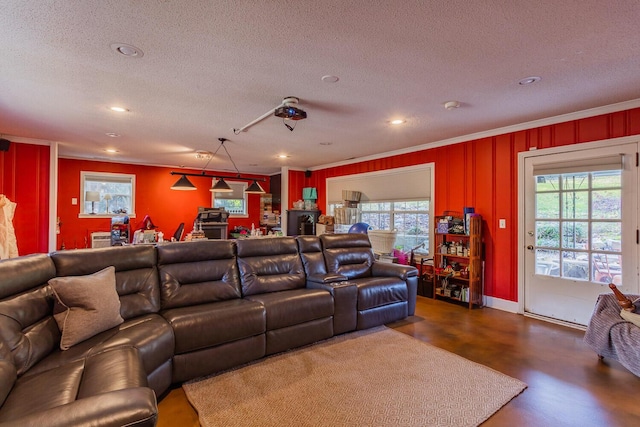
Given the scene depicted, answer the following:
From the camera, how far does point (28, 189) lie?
488cm

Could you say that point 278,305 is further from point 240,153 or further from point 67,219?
point 67,219

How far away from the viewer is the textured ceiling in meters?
1.83

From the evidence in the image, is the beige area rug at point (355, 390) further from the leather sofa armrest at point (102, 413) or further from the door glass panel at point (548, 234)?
the door glass panel at point (548, 234)

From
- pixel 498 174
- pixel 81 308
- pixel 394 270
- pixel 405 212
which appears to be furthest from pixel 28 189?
pixel 498 174

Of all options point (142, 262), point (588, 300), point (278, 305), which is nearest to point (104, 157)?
point (142, 262)

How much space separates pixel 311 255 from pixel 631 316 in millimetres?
2925

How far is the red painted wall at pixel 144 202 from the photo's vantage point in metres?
6.39

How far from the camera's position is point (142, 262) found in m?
2.65

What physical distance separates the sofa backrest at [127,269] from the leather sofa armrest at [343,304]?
5.28ft

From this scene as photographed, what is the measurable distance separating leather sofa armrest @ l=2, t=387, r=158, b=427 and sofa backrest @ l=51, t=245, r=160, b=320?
55.7 inches

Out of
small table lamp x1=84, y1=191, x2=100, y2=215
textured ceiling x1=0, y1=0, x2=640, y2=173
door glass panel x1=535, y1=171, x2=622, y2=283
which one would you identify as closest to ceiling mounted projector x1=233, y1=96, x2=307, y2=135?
textured ceiling x1=0, y1=0, x2=640, y2=173

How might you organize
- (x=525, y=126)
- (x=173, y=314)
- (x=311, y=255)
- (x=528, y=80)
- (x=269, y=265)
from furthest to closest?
(x=525, y=126)
(x=311, y=255)
(x=269, y=265)
(x=528, y=80)
(x=173, y=314)

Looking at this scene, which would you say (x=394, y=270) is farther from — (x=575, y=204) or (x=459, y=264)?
(x=575, y=204)

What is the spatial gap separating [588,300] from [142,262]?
475 centimetres
